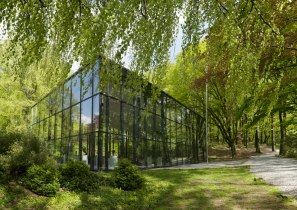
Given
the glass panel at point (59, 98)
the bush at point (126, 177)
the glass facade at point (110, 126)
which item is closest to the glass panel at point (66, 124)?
the glass facade at point (110, 126)

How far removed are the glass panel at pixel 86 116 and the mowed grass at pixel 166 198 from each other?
4.37 metres

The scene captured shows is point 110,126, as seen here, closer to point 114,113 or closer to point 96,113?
point 114,113

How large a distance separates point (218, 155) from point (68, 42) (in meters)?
30.8

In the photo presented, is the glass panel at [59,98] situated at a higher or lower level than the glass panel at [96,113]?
higher

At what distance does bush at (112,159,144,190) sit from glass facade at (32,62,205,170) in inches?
92.0

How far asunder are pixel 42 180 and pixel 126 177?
2737 mm

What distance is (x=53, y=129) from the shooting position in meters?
19.7

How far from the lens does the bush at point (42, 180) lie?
8289mm

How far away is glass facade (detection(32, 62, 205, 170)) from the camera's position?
13.8 metres

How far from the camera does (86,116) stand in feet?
48.1

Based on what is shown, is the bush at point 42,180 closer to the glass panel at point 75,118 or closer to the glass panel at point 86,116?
the glass panel at point 86,116

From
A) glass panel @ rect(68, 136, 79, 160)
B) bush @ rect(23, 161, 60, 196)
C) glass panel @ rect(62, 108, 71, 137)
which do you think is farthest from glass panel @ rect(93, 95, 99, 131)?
bush @ rect(23, 161, 60, 196)

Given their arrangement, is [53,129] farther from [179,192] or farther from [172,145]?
[179,192]

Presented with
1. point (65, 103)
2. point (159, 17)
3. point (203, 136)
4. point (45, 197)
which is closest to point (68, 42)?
point (159, 17)
